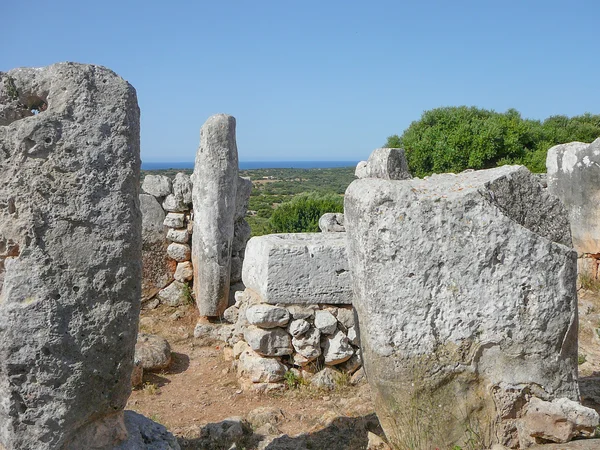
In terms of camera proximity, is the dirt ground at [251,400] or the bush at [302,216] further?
the bush at [302,216]

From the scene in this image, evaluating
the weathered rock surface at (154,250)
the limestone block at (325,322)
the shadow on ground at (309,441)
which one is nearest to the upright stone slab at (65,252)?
the shadow on ground at (309,441)

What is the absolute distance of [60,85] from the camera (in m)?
2.71

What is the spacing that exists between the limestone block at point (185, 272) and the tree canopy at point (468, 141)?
24.0ft

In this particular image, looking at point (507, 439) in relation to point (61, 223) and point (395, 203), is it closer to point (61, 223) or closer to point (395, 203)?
point (395, 203)

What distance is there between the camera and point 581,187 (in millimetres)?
7707

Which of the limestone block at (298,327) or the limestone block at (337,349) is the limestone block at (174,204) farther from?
the limestone block at (337,349)

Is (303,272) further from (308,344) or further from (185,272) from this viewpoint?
(185,272)

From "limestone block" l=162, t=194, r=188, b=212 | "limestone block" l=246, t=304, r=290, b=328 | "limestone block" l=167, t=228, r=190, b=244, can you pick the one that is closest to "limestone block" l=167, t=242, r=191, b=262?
"limestone block" l=167, t=228, r=190, b=244

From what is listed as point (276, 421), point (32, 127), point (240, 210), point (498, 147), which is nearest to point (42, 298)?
point (32, 127)

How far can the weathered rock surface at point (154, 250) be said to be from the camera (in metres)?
8.30

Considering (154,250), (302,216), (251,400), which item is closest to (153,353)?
(251,400)

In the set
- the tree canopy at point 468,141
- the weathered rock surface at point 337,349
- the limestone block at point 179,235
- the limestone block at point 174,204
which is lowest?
the weathered rock surface at point 337,349

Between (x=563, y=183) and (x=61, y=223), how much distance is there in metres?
7.05

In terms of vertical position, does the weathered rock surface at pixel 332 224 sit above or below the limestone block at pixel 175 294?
above
